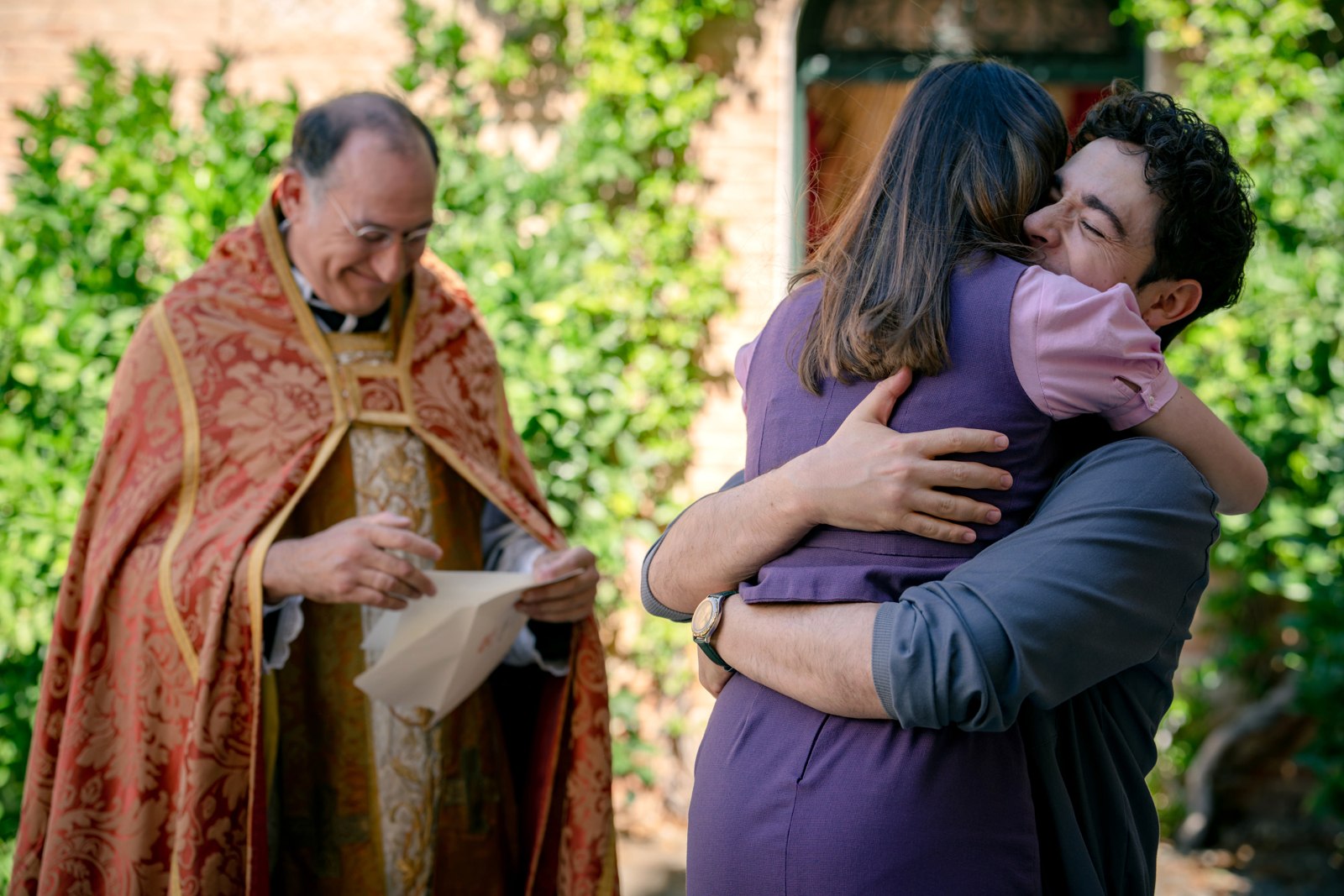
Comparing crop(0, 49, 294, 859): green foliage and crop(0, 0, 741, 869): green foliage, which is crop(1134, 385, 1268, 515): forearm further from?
crop(0, 49, 294, 859): green foliage

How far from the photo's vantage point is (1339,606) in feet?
12.8

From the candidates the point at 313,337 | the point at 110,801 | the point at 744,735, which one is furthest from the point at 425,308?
the point at 744,735

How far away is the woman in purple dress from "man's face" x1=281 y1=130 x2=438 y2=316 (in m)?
1.23

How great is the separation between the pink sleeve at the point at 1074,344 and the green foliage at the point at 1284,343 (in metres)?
3.08

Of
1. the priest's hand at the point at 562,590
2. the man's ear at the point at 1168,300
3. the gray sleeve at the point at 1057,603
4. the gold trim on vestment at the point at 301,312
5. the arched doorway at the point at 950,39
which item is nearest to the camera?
the gray sleeve at the point at 1057,603

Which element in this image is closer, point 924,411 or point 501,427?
point 924,411

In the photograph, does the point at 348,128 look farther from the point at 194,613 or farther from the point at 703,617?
the point at 703,617

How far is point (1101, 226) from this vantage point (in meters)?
1.44

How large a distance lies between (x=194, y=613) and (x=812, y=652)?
1.40 m

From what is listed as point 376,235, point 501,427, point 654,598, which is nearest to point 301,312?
point 376,235

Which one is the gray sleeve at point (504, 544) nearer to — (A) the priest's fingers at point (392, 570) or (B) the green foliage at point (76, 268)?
(A) the priest's fingers at point (392, 570)

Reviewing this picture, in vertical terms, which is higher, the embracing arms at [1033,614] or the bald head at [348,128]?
the bald head at [348,128]

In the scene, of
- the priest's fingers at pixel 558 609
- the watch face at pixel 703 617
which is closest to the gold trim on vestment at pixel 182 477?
the priest's fingers at pixel 558 609

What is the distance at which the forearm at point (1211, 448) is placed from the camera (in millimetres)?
1412
